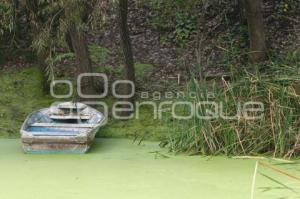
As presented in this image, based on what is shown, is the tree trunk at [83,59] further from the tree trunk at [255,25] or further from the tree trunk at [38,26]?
the tree trunk at [255,25]

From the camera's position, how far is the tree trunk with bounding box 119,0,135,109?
6656 mm

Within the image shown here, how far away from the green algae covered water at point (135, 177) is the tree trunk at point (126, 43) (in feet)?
4.39

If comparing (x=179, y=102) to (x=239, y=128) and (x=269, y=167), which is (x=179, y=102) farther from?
(x=269, y=167)

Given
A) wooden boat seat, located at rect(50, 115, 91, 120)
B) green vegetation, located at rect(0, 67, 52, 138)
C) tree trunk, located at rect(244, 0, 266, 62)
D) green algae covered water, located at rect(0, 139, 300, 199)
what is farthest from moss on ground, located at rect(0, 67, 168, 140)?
tree trunk, located at rect(244, 0, 266, 62)

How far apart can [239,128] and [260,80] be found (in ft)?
1.54

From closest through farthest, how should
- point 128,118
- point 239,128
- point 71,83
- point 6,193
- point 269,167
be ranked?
point 6,193 < point 269,167 < point 239,128 < point 128,118 < point 71,83

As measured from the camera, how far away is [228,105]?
18.3 ft

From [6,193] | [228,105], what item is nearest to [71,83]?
[228,105]

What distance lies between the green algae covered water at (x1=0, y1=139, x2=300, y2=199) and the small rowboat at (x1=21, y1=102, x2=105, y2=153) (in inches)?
4.8

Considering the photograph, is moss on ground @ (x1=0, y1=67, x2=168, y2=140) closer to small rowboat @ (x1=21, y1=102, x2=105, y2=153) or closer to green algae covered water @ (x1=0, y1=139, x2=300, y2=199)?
small rowboat @ (x1=21, y1=102, x2=105, y2=153)

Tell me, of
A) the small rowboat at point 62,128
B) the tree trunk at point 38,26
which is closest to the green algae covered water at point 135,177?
the small rowboat at point 62,128

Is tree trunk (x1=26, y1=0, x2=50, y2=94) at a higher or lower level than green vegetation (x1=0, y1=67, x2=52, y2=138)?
higher

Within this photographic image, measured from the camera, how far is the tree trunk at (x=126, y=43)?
6.66 meters

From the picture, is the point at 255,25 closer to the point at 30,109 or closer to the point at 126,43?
the point at 126,43
